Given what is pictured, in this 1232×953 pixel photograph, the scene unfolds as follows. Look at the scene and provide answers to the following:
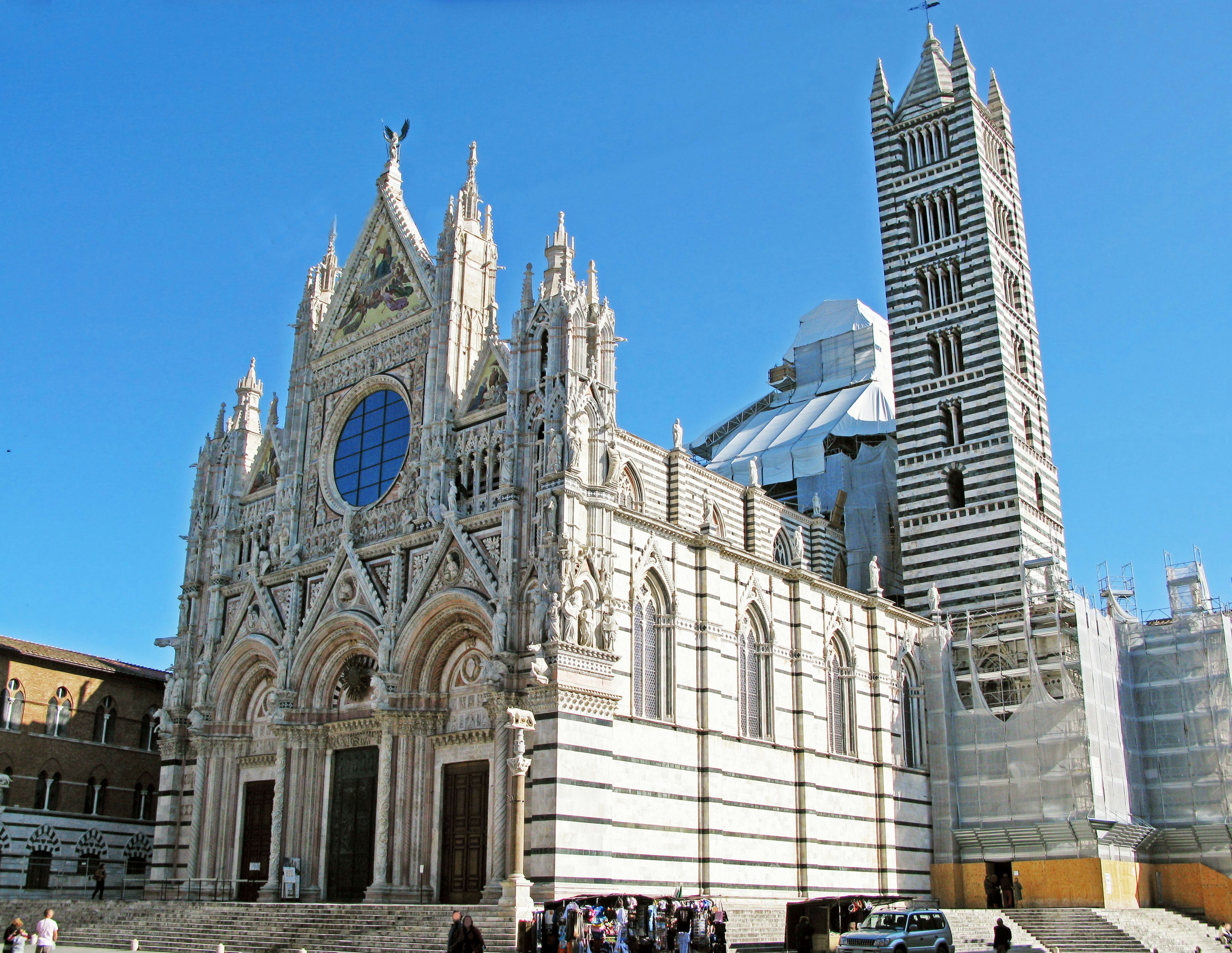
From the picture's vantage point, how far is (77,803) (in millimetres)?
36688

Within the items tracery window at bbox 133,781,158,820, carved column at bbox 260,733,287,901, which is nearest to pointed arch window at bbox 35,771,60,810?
tracery window at bbox 133,781,158,820

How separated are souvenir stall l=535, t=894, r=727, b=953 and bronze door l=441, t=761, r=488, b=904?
154 inches

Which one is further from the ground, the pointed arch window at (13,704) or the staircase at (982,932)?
the pointed arch window at (13,704)

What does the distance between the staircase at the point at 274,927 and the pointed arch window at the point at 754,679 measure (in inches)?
362

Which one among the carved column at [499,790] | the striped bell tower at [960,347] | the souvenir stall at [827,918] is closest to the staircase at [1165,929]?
the souvenir stall at [827,918]

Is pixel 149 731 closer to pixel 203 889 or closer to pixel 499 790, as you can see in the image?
pixel 203 889

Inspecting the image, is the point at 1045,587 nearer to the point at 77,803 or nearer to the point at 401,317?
the point at 401,317

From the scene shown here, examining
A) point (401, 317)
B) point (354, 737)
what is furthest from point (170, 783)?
point (401, 317)

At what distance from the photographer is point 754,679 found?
31172mm

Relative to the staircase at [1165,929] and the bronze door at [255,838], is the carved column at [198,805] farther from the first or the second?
the staircase at [1165,929]

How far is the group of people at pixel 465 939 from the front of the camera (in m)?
17.8

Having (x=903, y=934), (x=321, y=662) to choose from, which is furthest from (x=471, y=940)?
(x=321, y=662)

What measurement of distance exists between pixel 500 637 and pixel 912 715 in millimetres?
15993

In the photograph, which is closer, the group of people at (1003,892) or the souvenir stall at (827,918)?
the souvenir stall at (827,918)
